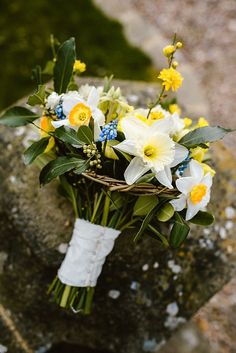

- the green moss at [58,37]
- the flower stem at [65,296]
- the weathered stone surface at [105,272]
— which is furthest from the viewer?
the green moss at [58,37]

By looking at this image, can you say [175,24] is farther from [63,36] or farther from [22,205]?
[22,205]

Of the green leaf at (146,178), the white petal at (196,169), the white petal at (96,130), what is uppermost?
the white petal at (96,130)

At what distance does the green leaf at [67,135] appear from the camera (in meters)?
1.47

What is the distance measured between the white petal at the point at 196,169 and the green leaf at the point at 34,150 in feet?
1.36

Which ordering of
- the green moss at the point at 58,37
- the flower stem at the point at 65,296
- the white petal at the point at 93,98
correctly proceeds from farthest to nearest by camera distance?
1. the green moss at the point at 58,37
2. the flower stem at the point at 65,296
3. the white petal at the point at 93,98

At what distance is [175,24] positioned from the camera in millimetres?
3775

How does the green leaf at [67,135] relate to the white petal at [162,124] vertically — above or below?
below

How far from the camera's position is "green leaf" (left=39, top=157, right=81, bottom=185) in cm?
150

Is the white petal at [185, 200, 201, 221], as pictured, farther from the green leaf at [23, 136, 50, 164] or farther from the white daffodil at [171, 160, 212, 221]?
the green leaf at [23, 136, 50, 164]

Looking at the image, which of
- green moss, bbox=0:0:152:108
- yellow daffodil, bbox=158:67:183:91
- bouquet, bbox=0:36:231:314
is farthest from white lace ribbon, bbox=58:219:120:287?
green moss, bbox=0:0:152:108

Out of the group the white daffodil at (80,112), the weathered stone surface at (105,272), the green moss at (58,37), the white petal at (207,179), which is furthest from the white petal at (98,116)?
the green moss at (58,37)

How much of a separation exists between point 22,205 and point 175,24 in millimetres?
2303

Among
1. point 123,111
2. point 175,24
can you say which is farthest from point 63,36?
point 123,111

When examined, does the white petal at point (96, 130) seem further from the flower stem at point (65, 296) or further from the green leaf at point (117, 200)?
the flower stem at point (65, 296)
